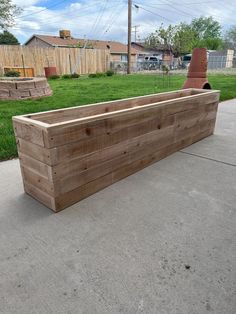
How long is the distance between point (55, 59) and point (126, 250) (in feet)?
52.7

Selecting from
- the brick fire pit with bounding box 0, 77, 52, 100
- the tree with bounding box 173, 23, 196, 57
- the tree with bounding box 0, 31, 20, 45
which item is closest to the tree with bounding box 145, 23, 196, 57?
the tree with bounding box 173, 23, 196, 57

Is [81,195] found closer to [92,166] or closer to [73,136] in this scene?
[92,166]

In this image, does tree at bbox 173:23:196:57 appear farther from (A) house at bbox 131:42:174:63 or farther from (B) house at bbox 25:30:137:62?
(B) house at bbox 25:30:137:62

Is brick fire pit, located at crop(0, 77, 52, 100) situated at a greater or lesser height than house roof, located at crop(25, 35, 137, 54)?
lesser

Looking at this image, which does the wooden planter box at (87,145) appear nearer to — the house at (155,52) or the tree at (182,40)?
the house at (155,52)

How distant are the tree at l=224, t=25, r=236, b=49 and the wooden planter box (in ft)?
197

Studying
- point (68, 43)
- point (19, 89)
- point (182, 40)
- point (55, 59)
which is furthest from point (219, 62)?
point (19, 89)

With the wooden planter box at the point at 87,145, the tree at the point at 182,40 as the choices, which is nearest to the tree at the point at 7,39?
the tree at the point at 182,40

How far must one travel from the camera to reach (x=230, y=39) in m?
54.9

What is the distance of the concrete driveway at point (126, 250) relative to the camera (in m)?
1.19

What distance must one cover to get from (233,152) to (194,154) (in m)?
0.52

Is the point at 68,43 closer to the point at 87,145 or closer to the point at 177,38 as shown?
the point at 177,38

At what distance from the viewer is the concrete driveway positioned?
3.89 ft

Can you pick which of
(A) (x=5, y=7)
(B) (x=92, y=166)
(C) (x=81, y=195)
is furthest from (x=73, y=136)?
(A) (x=5, y=7)
